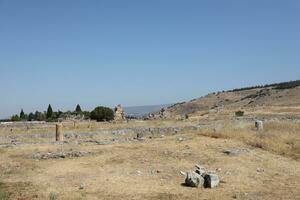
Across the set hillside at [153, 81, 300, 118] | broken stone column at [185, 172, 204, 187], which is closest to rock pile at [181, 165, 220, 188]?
broken stone column at [185, 172, 204, 187]

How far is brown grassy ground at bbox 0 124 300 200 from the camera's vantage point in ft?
42.3

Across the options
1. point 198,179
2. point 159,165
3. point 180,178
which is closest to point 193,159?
point 159,165

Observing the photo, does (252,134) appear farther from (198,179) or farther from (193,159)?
(198,179)

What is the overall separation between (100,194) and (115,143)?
9.80 meters

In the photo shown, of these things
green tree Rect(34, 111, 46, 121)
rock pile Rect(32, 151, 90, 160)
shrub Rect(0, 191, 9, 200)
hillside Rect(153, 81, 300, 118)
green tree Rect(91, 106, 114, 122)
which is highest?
hillside Rect(153, 81, 300, 118)

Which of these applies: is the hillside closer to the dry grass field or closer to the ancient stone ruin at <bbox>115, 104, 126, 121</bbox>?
the ancient stone ruin at <bbox>115, 104, 126, 121</bbox>

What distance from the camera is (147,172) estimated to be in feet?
51.8

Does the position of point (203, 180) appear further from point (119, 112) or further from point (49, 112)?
point (49, 112)

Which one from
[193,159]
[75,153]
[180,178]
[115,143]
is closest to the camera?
[180,178]

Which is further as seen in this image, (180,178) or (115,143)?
(115,143)

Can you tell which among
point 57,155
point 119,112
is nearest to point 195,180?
point 57,155

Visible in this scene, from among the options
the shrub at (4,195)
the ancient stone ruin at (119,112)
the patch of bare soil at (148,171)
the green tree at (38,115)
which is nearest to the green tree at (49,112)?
the green tree at (38,115)

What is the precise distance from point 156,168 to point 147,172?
A: 693mm

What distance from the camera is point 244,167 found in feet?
54.2
